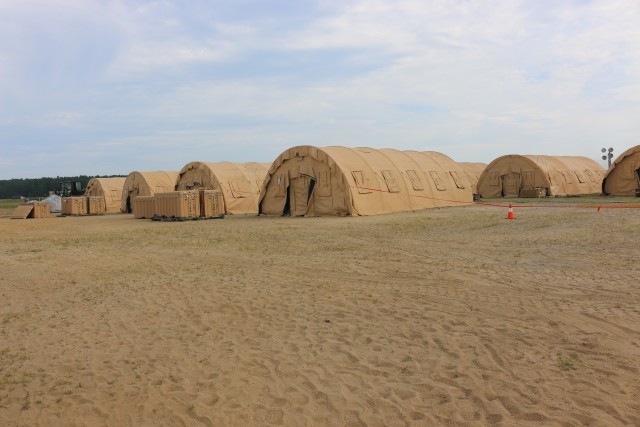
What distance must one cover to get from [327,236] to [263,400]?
427 inches

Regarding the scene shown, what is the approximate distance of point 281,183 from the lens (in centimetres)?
2538

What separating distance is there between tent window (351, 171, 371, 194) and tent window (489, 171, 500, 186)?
16900mm

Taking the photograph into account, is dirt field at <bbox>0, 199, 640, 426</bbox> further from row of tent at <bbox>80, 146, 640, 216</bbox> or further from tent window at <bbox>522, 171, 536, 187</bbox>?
tent window at <bbox>522, 171, 536, 187</bbox>

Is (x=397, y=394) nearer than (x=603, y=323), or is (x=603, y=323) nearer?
(x=397, y=394)

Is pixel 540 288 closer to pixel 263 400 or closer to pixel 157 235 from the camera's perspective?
pixel 263 400

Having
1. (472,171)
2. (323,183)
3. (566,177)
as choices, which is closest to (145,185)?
(323,183)

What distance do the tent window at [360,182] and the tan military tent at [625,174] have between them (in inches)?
666

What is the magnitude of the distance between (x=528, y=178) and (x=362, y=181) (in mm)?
17033

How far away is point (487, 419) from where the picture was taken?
155 inches

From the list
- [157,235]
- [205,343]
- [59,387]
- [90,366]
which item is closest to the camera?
[59,387]

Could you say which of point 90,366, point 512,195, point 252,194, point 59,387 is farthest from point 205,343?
point 512,195

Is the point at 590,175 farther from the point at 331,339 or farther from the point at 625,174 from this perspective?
the point at 331,339

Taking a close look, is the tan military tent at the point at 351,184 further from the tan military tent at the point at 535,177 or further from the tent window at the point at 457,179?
the tan military tent at the point at 535,177

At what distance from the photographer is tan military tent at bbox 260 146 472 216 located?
75.4 feet
